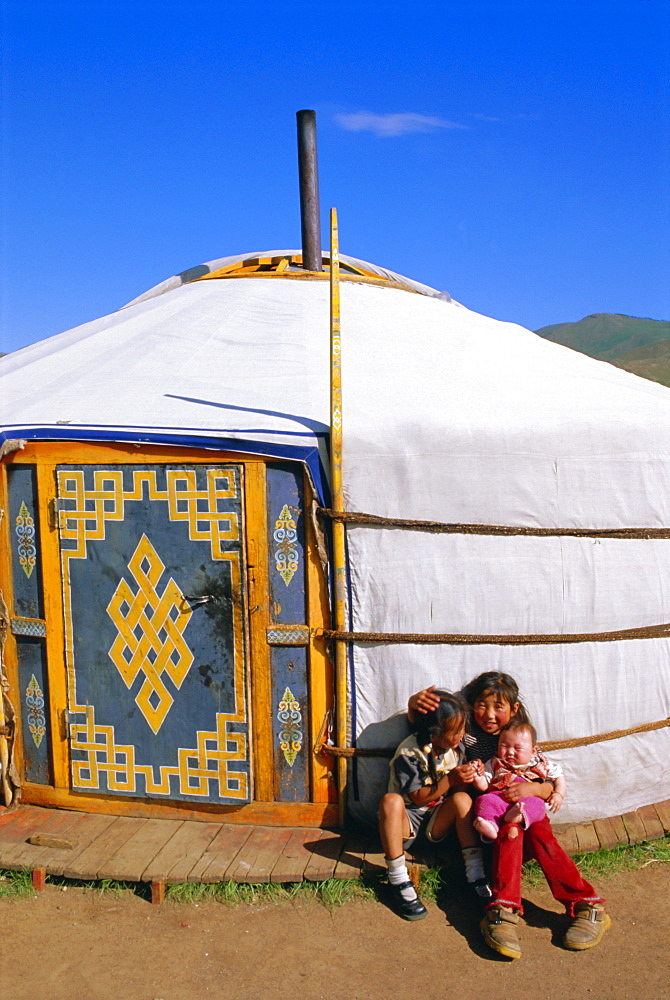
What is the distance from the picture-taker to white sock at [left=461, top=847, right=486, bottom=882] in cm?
279

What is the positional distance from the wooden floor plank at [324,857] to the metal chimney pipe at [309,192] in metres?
2.90

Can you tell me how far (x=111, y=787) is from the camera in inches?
127

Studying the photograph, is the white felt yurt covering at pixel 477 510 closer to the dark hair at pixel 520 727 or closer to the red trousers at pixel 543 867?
the dark hair at pixel 520 727

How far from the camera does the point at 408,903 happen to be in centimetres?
274

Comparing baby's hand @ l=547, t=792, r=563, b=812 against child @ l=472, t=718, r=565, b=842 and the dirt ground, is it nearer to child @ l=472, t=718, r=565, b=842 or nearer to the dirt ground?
child @ l=472, t=718, r=565, b=842

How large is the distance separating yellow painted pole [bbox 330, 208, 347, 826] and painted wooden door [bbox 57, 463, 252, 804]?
1.13 ft

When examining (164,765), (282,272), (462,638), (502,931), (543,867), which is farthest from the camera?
(282,272)

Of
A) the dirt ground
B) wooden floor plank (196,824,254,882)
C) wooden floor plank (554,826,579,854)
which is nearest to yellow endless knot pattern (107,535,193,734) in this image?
wooden floor plank (196,824,254,882)

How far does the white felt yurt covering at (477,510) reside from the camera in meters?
3.02

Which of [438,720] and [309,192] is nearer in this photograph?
[438,720]

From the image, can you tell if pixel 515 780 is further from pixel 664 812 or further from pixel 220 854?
pixel 220 854

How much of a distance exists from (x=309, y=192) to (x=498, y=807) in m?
3.23

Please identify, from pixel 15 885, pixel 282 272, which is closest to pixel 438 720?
pixel 15 885

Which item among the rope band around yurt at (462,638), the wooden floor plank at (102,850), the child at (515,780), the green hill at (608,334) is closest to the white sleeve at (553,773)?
the child at (515,780)
